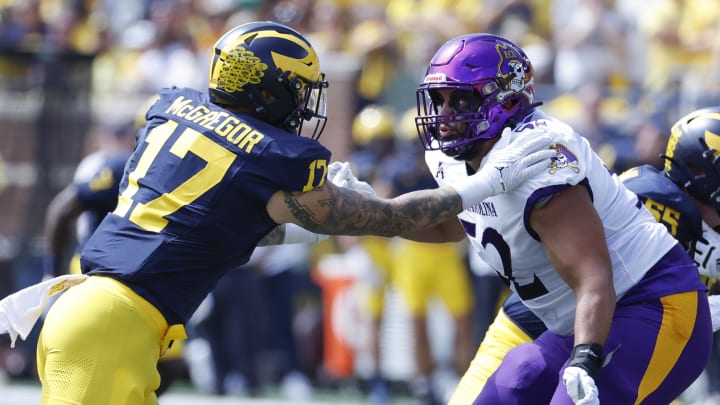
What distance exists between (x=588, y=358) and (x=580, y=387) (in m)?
0.10

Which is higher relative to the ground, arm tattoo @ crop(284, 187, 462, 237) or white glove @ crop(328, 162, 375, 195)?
arm tattoo @ crop(284, 187, 462, 237)

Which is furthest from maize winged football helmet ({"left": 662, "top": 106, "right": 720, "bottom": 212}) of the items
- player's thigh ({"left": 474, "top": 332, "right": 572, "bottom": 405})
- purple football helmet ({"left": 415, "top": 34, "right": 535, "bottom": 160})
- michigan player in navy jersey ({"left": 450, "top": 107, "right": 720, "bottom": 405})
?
player's thigh ({"left": 474, "top": 332, "right": 572, "bottom": 405})

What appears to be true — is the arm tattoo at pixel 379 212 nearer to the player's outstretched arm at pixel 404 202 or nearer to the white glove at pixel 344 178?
the player's outstretched arm at pixel 404 202

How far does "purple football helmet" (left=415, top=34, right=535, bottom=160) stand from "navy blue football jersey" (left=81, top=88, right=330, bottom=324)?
0.58 m

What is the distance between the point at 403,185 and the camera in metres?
8.55

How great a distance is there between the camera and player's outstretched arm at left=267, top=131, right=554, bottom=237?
12.4ft

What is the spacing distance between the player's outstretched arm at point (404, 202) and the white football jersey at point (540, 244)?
0.07 metres

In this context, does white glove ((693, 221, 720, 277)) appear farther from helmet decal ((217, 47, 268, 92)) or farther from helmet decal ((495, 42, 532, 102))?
helmet decal ((217, 47, 268, 92))

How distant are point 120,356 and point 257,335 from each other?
5839mm

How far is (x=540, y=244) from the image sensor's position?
13.0 ft

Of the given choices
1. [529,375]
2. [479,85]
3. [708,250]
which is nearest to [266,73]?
[479,85]

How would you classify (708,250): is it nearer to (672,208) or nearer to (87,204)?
(672,208)

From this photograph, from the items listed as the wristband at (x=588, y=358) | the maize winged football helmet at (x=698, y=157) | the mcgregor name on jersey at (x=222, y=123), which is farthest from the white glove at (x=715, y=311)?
the mcgregor name on jersey at (x=222, y=123)

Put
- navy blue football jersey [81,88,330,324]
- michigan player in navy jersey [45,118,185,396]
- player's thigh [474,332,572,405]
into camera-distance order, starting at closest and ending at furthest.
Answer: navy blue football jersey [81,88,330,324]
player's thigh [474,332,572,405]
michigan player in navy jersey [45,118,185,396]
